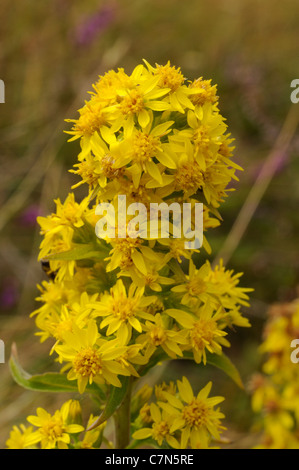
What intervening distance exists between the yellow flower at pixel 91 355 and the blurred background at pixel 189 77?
2347mm

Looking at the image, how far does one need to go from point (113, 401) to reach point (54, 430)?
0.27 metres

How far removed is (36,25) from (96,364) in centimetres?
482

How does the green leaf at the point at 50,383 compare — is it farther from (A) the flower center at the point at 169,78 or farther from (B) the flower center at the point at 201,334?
(A) the flower center at the point at 169,78

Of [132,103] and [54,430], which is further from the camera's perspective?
[54,430]

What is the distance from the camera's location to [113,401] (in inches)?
61.1

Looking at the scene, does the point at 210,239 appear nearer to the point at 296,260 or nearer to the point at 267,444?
the point at 296,260

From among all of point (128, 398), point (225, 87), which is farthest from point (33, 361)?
point (225, 87)

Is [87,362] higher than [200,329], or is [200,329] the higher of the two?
[200,329]

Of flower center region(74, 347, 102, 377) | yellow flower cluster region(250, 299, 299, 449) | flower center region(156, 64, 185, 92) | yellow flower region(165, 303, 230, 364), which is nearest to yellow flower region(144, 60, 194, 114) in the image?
flower center region(156, 64, 185, 92)

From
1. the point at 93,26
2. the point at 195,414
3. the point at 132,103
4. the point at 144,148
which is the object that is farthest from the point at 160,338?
the point at 93,26

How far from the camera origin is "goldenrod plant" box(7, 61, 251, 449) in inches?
58.9

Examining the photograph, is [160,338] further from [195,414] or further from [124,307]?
[195,414]

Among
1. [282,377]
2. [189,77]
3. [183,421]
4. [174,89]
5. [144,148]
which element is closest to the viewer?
[144,148]

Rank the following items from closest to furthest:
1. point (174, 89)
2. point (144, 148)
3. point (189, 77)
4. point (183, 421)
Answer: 1. point (144, 148)
2. point (174, 89)
3. point (183, 421)
4. point (189, 77)
